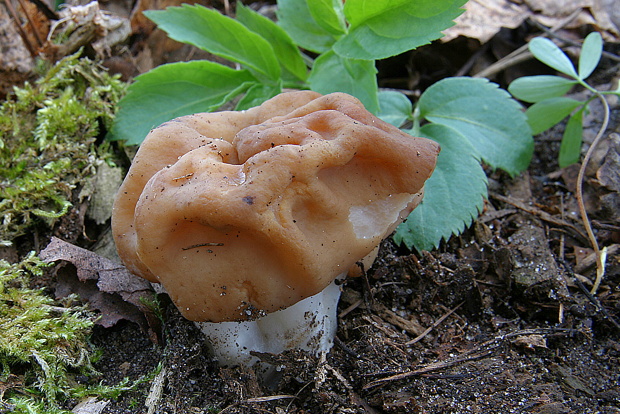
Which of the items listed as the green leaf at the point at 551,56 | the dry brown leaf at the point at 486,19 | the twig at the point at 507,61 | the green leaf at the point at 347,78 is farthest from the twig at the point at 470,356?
the dry brown leaf at the point at 486,19

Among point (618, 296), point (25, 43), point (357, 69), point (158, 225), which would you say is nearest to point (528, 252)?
point (618, 296)

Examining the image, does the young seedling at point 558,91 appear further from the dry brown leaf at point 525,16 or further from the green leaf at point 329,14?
the green leaf at point 329,14

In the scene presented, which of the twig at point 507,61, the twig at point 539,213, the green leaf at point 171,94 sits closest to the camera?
the twig at point 539,213

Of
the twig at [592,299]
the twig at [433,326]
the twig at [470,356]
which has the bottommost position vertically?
the twig at [592,299]

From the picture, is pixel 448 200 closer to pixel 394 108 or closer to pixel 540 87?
pixel 394 108

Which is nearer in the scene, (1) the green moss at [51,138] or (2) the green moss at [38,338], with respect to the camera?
(2) the green moss at [38,338]

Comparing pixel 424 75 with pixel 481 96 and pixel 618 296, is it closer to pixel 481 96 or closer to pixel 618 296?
pixel 481 96

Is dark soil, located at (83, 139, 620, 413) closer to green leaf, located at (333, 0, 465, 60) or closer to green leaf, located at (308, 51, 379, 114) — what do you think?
green leaf, located at (308, 51, 379, 114)
